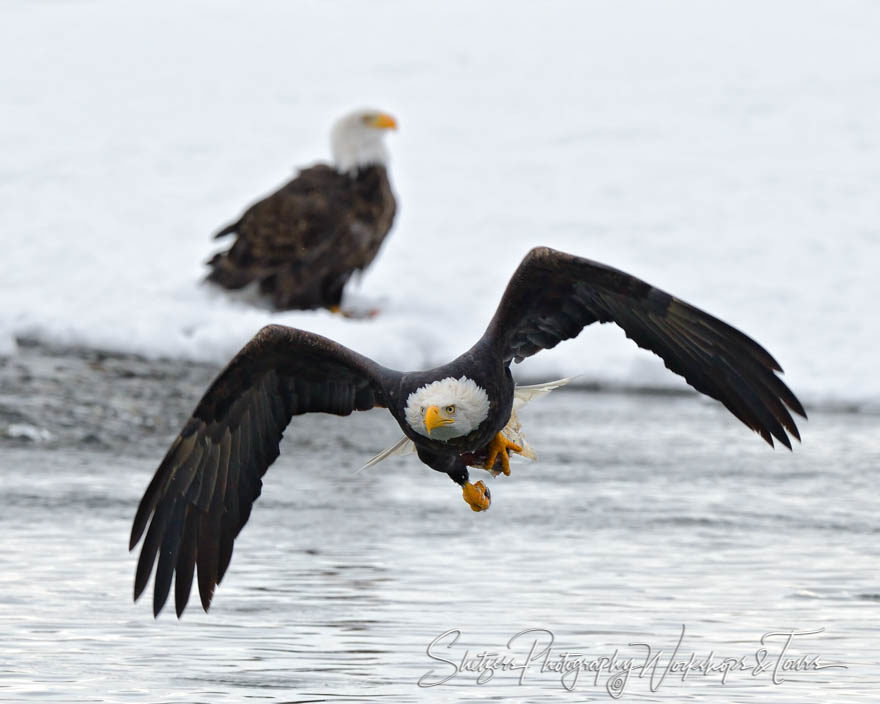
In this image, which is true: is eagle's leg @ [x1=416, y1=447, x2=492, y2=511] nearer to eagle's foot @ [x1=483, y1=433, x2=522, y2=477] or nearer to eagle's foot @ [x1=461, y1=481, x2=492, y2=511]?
eagle's foot @ [x1=461, y1=481, x2=492, y2=511]

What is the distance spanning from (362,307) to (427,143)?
186 inches

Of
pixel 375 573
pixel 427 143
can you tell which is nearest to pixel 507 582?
pixel 375 573

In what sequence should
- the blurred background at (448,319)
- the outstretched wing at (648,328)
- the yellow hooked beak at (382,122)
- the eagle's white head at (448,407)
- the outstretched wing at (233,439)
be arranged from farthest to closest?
the yellow hooked beak at (382,122) → the outstretched wing at (233,439) → the blurred background at (448,319) → the eagle's white head at (448,407) → the outstretched wing at (648,328)

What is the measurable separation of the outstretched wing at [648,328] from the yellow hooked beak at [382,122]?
6.84 meters

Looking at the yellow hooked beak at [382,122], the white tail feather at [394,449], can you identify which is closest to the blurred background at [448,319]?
the white tail feather at [394,449]

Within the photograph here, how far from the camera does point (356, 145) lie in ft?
40.9

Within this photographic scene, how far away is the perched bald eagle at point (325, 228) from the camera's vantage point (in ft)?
40.6

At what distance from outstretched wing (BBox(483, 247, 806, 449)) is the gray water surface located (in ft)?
2.42

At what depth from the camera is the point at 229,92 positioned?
61.9 feet

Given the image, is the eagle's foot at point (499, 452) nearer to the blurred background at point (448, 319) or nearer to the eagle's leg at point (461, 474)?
the eagle's leg at point (461, 474)

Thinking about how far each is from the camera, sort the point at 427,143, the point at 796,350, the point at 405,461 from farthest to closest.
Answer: the point at 427,143
the point at 796,350
the point at 405,461

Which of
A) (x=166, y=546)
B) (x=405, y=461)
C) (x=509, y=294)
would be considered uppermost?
(x=509, y=294)

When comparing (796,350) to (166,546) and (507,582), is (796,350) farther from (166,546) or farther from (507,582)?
(166,546)

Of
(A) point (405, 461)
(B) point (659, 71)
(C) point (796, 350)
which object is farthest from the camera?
(B) point (659, 71)
